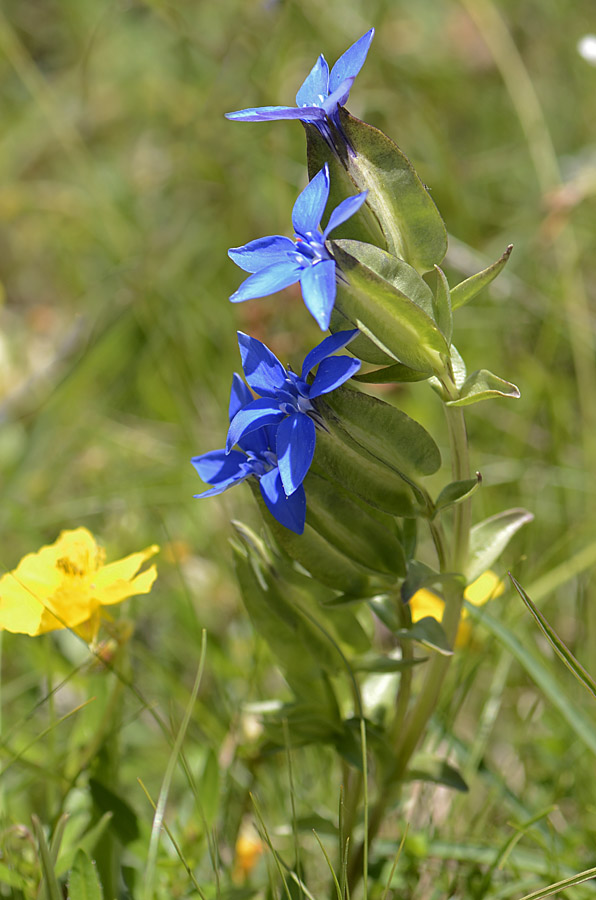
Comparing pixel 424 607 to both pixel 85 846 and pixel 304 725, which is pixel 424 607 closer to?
pixel 304 725

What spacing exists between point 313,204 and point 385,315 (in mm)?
142

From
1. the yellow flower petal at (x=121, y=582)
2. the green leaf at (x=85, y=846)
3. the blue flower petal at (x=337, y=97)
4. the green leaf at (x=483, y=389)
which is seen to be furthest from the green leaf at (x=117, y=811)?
the blue flower petal at (x=337, y=97)

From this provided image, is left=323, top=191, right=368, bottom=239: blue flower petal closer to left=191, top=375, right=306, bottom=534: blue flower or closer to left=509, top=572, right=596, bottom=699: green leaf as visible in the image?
left=191, top=375, right=306, bottom=534: blue flower

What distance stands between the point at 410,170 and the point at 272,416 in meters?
0.33

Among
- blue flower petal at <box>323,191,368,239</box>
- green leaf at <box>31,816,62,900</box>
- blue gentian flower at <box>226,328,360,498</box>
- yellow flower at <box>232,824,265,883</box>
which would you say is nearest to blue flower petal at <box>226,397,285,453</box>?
blue gentian flower at <box>226,328,360,498</box>

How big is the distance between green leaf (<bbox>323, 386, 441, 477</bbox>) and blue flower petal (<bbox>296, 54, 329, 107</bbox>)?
1.08ft

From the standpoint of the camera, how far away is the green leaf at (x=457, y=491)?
972mm

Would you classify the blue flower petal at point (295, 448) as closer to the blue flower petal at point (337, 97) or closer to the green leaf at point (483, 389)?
the green leaf at point (483, 389)

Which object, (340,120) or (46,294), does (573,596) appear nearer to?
(340,120)

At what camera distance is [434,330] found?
3.11ft

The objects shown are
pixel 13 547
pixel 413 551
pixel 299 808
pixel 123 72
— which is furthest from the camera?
pixel 123 72

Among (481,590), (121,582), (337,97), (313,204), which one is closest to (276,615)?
(121,582)

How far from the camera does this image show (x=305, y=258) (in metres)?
0.91

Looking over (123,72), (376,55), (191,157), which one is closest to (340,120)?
(191,157)
